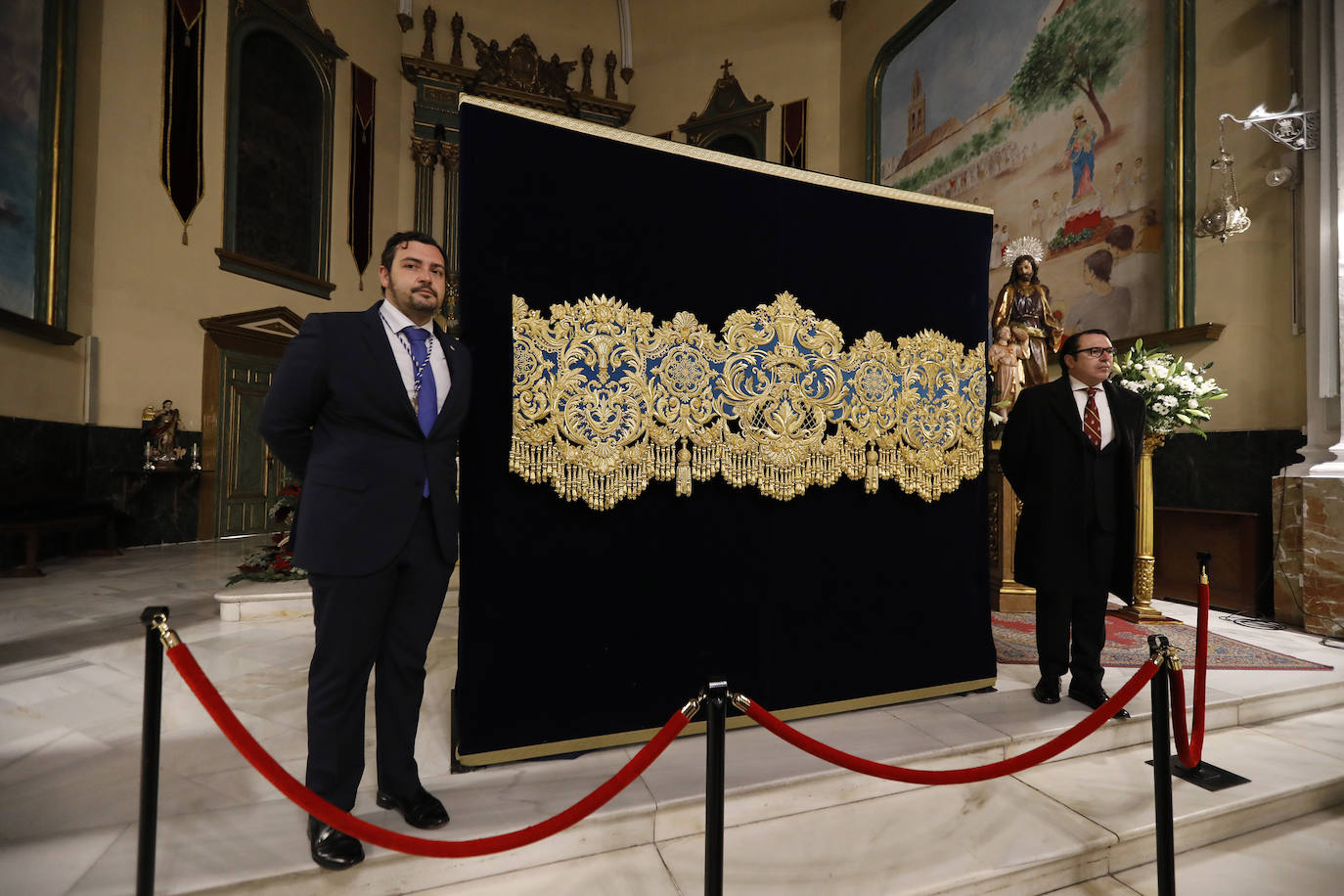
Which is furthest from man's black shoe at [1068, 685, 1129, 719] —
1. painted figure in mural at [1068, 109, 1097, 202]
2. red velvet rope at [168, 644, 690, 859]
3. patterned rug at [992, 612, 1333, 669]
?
painted figure in mural at [1068, 109, 1097, 202]

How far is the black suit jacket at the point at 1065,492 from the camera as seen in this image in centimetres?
296

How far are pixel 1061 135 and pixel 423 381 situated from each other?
7.87 m

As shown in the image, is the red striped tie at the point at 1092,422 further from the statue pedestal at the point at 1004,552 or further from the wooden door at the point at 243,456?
the wooden door at the point at 243,456

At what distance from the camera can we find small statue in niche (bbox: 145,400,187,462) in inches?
301

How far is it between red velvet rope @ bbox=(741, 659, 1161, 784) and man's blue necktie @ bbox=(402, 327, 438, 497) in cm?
120

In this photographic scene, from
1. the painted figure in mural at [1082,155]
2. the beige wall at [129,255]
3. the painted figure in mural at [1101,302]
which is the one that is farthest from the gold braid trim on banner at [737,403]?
the beige wall at [129,255]

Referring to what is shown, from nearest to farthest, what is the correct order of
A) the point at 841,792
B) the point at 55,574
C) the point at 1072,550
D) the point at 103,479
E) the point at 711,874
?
the point at 711,874 → the point at 841,792 → the point at 1072,550 → the point at 55,574 → the point at 103,479

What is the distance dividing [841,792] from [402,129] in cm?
1286

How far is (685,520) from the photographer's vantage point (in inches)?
104

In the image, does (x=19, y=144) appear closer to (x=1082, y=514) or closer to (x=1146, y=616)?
(x=1082, y=514)

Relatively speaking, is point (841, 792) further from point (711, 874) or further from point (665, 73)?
point (665, 73)

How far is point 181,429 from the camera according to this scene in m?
8.18

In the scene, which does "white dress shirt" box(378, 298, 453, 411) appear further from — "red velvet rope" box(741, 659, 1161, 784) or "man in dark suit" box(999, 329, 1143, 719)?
"man in dark suit" box(999, 329, 1143, 719)

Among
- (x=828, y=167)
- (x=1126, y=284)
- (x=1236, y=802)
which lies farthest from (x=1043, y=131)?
(x=1236, y=802)
